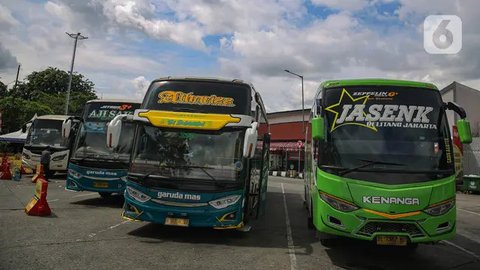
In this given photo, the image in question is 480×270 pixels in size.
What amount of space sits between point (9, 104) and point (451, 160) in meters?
45.0

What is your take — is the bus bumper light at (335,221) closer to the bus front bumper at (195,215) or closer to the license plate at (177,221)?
the bus front bumper at (195,215)

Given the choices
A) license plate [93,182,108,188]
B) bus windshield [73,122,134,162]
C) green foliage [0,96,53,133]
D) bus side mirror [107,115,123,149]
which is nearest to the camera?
bus side mirror [107,115,123,149]

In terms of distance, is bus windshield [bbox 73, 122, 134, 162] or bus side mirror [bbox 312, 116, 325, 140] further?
bus windshield [bbox 73, 122, 134, 162]

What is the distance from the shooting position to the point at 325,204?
7.32m

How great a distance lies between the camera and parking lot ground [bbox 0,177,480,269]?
7035mm

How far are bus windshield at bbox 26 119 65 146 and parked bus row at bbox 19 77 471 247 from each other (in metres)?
15.2

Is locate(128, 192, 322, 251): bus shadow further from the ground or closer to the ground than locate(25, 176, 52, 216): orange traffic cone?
closer to the ground

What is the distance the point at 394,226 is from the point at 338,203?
901 mm

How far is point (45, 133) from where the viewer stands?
76.0ft

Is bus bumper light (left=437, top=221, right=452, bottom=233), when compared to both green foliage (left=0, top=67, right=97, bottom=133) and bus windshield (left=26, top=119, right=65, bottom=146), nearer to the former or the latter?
bus windshield (left=26, top=119, right=65, bottom=146)

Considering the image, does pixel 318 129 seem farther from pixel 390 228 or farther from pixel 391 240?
pixel 391 240

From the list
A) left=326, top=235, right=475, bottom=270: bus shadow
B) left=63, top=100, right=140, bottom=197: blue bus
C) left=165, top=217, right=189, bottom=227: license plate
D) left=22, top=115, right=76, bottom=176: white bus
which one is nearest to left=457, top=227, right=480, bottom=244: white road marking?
left=326, top=235, right=475, bottom=270: bus shadow

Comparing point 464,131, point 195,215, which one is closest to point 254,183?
point 195,215

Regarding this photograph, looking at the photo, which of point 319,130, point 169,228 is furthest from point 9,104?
point 319,130
